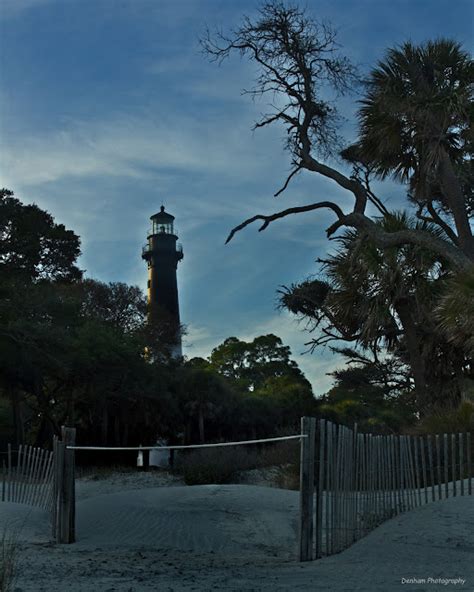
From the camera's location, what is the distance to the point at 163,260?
5338 centimetres

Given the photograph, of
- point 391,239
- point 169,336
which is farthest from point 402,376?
point 391,239

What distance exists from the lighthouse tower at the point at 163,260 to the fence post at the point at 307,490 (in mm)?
42832

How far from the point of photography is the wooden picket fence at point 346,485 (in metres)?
7.70

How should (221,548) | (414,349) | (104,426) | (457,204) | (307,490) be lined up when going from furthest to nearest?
(104,426), (414,349), (457,204), (221,548), (307,490)

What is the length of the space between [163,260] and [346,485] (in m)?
45.3

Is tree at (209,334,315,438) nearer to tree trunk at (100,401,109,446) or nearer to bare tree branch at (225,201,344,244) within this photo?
tree trunk at (100,401,109,446)

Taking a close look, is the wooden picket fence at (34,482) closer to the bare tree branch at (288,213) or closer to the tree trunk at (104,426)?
the bare tree branch at (288,213)

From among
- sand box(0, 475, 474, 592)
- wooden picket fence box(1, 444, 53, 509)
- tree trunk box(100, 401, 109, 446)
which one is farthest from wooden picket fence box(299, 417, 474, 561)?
tree trunk box(100, 401, 109, 446)

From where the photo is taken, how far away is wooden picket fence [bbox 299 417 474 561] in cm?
770

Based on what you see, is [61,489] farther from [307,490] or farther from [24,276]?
[24,276]

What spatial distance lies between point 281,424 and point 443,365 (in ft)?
49.4

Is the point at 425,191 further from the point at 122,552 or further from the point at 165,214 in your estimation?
the point at 165,214

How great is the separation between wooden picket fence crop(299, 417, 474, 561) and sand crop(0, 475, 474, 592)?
23 centimetres

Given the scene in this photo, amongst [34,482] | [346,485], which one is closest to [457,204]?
[346,485]
